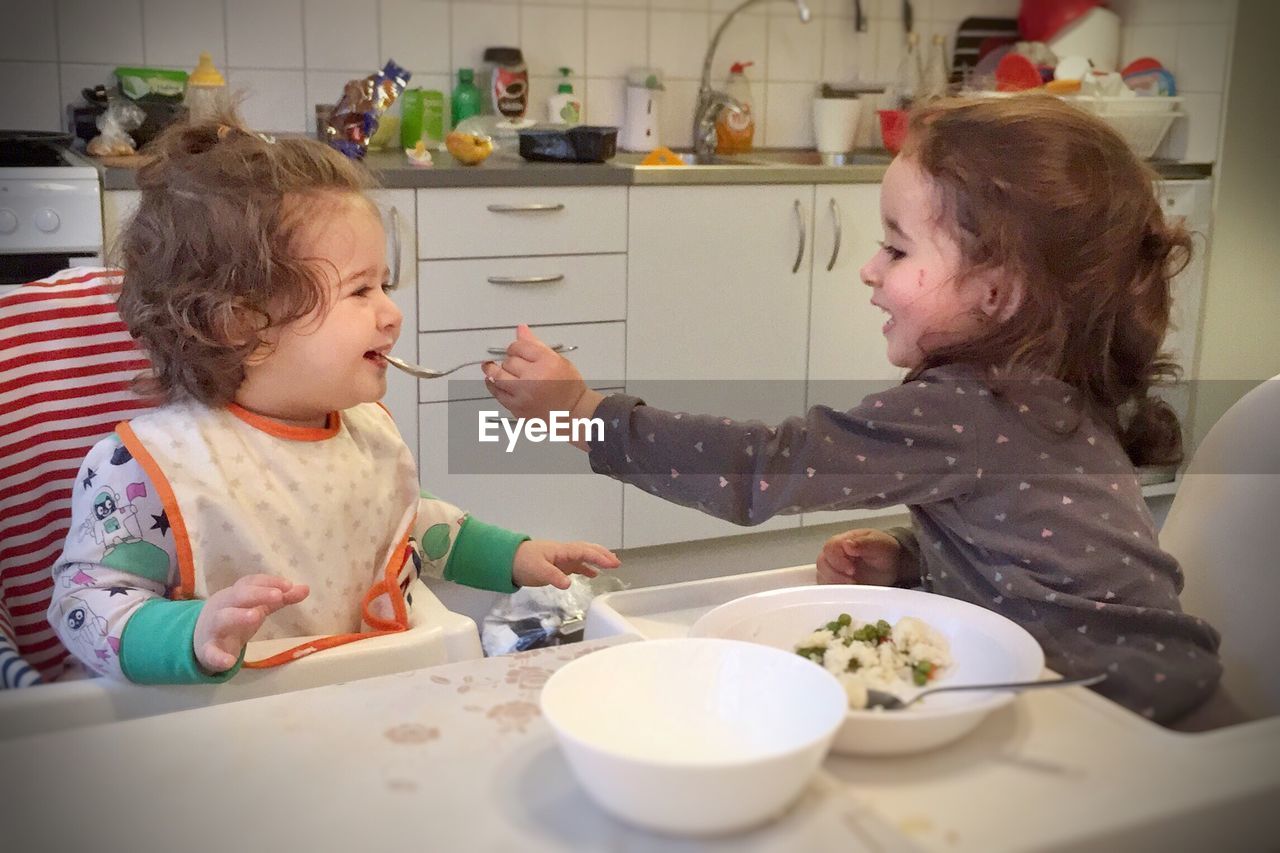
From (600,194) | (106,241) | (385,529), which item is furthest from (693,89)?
(385,529)

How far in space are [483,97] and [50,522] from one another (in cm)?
207

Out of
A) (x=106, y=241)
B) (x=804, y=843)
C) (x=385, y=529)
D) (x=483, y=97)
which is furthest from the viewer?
(x=483, y=97)

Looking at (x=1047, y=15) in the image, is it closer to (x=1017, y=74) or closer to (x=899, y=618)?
(x=1017, y=74)

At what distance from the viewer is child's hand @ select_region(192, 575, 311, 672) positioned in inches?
36.7

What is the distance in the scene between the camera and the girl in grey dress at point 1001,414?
3.41 ft

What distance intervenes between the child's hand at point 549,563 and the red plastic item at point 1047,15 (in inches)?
113

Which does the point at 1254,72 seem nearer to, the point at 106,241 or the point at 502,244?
the point at 502,244

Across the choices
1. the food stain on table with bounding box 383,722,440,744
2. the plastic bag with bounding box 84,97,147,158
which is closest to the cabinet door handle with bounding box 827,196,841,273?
the plastic bag with bounding box 84,97,147,158

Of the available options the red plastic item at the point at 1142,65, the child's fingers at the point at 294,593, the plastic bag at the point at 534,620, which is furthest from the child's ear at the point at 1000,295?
the red plastic item at the point at 1142,65

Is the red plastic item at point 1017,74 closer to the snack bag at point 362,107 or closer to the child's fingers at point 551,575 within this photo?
the snack bag at point 362,107

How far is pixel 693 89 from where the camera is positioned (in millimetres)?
3354

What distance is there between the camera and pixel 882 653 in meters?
0.82

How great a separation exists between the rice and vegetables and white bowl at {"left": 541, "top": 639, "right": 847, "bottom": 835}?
0.05 metres

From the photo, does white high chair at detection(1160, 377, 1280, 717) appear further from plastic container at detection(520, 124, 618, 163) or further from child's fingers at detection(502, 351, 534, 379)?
plastic container at detection(520, 124, 618, 163)
